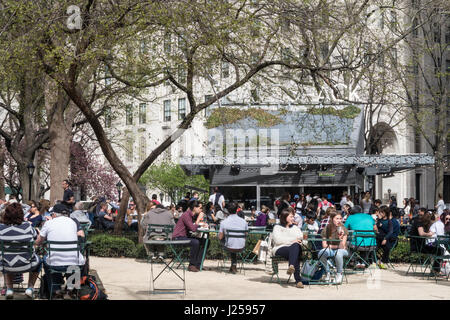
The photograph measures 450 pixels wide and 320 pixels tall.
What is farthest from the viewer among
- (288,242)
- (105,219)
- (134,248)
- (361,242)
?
(105,219)

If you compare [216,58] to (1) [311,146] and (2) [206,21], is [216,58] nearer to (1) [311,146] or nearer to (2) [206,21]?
(2) [206,21]

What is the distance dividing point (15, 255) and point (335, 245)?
18.8ft

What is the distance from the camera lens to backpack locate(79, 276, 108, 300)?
9148mm

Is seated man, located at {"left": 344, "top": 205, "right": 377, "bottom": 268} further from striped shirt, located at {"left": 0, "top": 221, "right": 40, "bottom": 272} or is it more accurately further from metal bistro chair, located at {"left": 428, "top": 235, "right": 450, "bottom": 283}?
striped shirt, located at {"left": 0, "top": 221, "right": 40, "bottom": 272}

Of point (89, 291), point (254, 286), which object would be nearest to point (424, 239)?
point (254, 286)

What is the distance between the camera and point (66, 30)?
14.8 meters

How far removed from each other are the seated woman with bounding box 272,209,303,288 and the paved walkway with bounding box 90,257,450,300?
43 centimetres

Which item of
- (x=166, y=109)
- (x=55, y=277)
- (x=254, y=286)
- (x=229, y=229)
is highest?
(x=166, y=109)

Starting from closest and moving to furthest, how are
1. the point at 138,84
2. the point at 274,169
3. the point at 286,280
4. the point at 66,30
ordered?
1. the point at 286,280
2. the point at 66,30
3. the point at 138,84
4. the point at 274,169

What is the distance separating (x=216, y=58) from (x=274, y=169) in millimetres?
16555

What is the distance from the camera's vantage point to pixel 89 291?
923 centimetres

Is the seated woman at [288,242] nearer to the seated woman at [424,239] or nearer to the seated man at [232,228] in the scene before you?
the seated man at [232,228]

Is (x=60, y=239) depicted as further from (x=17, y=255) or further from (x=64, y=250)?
(x=17, y=255)
